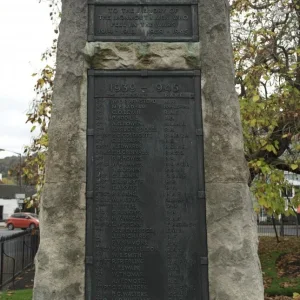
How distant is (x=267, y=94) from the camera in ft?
32.8

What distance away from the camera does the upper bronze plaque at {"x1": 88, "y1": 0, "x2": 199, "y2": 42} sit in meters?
4.08

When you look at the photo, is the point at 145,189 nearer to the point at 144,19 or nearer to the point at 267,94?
the point at 144,19

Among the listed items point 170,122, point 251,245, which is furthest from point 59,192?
point 251,245

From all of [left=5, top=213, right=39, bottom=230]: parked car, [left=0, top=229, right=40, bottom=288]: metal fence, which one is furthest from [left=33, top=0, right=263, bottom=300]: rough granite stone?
[left=5, top=213, right=39, bottom=230]: parked car

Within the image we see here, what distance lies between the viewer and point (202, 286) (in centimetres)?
365

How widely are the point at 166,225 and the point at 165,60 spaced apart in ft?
5.15

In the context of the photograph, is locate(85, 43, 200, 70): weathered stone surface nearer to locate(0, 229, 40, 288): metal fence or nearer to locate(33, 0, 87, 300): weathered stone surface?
locate(33, 0, 87, 300): weathered stone surface

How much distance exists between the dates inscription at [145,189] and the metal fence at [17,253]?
7.75 meters

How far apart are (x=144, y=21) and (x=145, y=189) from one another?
5.36ft

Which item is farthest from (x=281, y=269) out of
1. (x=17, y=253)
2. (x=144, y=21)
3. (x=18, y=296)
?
(x=144, y=21)

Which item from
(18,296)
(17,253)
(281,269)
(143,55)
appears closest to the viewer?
(143,55)

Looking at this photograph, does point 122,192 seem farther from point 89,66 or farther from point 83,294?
point 89,66

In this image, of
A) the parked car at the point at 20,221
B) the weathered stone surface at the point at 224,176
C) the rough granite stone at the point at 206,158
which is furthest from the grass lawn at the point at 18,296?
the parked car at the point at 20,221

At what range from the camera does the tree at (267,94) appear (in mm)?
8477
